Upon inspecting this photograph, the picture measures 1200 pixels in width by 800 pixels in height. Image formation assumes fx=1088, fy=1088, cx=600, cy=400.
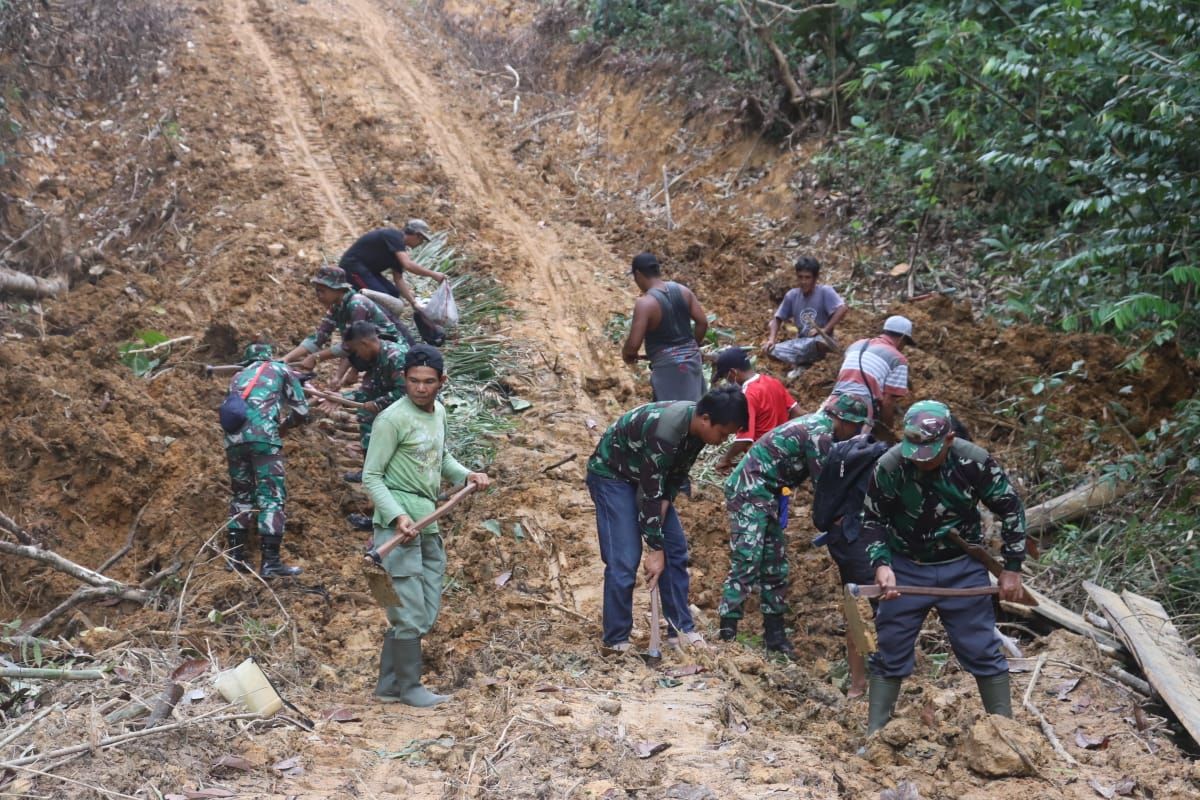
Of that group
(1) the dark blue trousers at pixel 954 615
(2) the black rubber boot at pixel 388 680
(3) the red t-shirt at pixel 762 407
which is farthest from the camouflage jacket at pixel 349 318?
(1) the dark blue trousers at pixel 954 615

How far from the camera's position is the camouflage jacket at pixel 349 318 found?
7262 mm

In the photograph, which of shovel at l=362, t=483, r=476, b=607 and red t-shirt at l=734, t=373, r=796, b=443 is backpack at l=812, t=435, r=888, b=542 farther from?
shovel at l=362, t=483, r=476, b=607

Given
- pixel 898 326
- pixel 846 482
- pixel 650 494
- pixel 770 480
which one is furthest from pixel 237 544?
pixel 898 326

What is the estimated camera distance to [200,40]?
55.5ft

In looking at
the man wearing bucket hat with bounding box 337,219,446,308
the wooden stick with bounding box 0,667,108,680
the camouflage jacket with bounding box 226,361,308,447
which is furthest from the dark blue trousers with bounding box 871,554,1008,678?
the man wearing bucket hat with bounding box 337,219,446,308

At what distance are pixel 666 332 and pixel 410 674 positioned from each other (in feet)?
9.32

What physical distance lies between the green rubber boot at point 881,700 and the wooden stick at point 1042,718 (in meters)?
0.67

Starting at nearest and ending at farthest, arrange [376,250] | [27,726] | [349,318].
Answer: [27,726] → [349,318] → [376,250]

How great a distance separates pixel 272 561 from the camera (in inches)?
259

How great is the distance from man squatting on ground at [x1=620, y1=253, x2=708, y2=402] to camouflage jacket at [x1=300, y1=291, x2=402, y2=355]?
1.75 metres

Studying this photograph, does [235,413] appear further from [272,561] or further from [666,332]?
[666,332]

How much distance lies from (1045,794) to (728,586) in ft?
6.57

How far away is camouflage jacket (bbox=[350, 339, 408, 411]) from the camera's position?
6916mm

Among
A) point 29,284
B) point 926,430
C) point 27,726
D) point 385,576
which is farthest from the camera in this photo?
point 29,284
